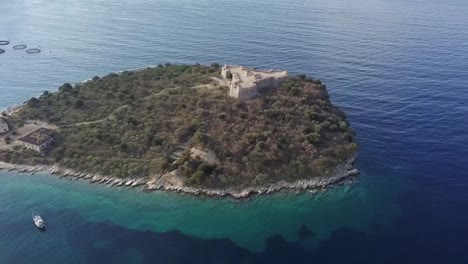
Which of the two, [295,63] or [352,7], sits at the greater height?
[352,7]

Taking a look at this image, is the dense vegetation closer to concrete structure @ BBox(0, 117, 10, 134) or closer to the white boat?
concrete structure @ BBox(0, 117, 10, 134)

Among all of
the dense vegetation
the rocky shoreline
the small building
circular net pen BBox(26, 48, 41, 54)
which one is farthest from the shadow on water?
circular net pen BBox(26, 48, 41, 54)

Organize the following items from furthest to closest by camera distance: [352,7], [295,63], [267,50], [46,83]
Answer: [352,7] < [267,50] < [295,63] < [46,83]

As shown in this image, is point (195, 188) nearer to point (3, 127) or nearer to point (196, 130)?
point (196, 130)

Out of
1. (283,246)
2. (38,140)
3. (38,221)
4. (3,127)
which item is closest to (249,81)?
(283,246)

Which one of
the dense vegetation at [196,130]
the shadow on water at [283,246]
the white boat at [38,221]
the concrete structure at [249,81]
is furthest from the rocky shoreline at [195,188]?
the concrete structure at [249,81]

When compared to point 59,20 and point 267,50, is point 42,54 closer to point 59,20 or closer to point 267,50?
point 59,20

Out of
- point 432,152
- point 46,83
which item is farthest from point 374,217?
point 46,83
